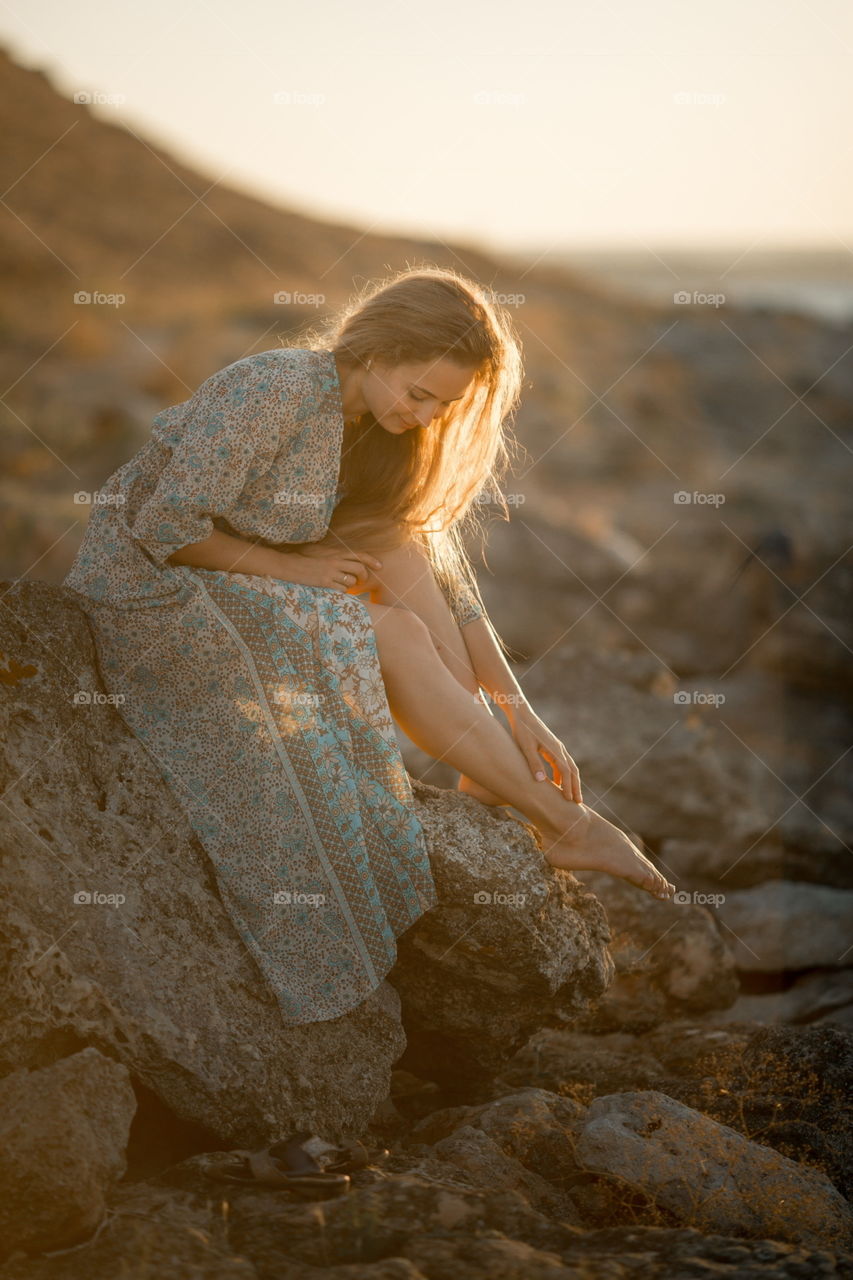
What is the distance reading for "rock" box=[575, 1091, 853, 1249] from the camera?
2561mm

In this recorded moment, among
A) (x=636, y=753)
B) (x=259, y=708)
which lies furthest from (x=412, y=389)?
(x=636, y=753)

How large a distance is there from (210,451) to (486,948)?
1.49 m

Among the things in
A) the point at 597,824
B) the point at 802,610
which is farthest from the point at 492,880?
the point at 802,610

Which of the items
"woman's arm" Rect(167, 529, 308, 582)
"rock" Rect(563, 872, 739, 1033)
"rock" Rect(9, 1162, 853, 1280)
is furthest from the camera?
"rock" Rect(563, 872, 739, 1033)

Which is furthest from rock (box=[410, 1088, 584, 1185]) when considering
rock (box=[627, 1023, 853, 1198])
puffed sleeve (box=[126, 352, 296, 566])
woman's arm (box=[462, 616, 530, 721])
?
puffed sleeve (box=[126, 352, 296, 566])

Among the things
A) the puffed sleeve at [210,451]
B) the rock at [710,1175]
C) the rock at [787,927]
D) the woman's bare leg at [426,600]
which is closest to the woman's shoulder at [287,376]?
the puffed sleeve at [210,451]

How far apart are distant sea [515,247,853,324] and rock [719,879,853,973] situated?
3263 cm

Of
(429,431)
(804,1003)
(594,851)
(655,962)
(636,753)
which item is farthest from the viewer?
(636,753)

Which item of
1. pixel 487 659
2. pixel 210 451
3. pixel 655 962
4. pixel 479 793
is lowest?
pixel 655 962

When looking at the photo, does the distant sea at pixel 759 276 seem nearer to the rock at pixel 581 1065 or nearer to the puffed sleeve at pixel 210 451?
the rock at pixel 581 1065

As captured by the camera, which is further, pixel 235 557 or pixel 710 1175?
pixel 235 557

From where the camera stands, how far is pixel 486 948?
3074 mm

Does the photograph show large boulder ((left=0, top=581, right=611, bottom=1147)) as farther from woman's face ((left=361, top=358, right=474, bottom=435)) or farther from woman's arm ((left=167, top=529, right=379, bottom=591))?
woman's face ((left=361, top=358, right=474, bottom=435))

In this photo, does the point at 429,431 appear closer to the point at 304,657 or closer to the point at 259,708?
the point at 304,657
